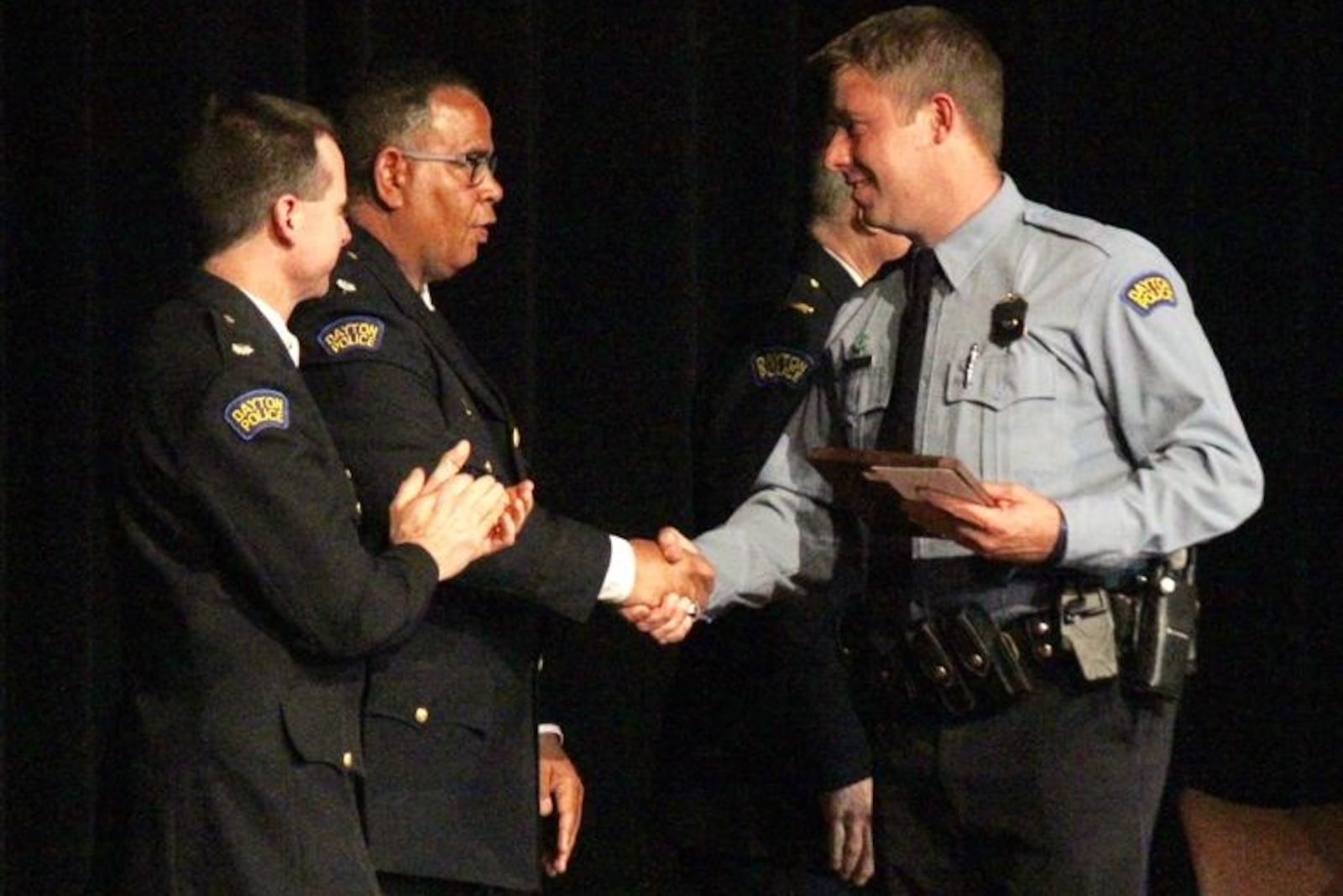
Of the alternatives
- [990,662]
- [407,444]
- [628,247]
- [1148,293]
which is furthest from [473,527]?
[628,247]

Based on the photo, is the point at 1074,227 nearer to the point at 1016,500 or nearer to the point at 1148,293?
the point at 1148,293

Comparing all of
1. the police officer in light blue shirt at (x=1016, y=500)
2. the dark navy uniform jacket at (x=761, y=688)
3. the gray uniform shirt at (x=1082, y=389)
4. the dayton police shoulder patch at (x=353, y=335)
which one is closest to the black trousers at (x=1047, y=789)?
the police officer in light blue shirt at (x=1016, y=500)

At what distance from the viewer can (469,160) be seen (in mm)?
3273

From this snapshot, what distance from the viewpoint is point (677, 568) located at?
10.2ft

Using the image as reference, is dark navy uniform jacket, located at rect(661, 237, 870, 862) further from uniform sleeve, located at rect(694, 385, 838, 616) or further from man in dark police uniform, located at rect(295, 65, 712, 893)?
man in dark police uniform, located at rect(295, 65, 712, 893)

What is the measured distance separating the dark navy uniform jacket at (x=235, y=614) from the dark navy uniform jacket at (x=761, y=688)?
72 cm

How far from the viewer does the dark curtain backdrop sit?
3.75 metres

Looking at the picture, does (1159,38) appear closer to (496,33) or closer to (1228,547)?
(1228,547)

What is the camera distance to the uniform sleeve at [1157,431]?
106 inches

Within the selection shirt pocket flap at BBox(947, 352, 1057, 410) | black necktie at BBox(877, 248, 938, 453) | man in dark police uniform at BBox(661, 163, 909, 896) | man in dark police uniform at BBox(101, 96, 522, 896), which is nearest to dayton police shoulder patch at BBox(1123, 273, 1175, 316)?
shirt pocket flap at BBox(947, 352, 1057, 410)

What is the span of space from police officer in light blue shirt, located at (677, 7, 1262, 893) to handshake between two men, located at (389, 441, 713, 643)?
28 centimetres

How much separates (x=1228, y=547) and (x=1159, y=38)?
983 millimetres

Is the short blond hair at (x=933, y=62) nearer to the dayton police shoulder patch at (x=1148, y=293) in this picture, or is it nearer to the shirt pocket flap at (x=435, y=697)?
the dayton police shoulder patch at (x=1148, y=293)

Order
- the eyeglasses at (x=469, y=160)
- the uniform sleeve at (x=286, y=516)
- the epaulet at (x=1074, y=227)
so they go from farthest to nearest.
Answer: the eyeglasses at (x=469, y=160) < the epaulet at (x=1074, y=227) < the uniform sleeve at (x=286, y=516)
